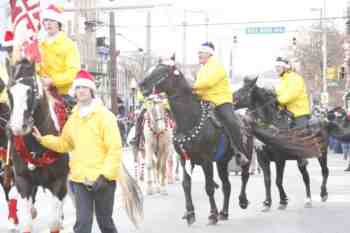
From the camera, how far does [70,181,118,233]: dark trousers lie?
30.7 ft

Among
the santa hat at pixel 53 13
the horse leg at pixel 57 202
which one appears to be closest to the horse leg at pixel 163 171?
the santa hat at pixel 53 13

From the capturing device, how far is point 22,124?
1009cm

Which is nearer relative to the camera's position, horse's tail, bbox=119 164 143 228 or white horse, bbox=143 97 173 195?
horse's tail, bbox=119 164 143 228

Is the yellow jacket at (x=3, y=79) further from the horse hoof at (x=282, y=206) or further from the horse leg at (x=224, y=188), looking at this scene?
the horse hoof at (x=282, y=206)

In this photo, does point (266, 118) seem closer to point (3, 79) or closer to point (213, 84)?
point (213, 84)

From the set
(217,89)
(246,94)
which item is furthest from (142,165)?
(217,89)

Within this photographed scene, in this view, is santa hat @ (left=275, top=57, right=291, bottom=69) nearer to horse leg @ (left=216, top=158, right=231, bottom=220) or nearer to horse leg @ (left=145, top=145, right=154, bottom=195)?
horse leg @ (left=216, top=158, right=231, bottom=220)

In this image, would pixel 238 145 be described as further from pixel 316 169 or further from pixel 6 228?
pixel 316 169

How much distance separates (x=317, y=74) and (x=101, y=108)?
242 ft

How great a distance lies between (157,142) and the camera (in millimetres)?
19609

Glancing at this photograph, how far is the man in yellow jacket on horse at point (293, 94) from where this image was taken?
53.0ft

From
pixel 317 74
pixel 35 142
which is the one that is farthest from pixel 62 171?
pixel 317 74

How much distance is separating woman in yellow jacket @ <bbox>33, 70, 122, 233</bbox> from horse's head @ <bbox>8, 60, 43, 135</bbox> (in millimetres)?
728

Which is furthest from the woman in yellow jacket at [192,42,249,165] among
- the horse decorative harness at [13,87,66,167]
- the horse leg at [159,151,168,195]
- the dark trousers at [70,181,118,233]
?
the horse leg at [159,151,168,195]
